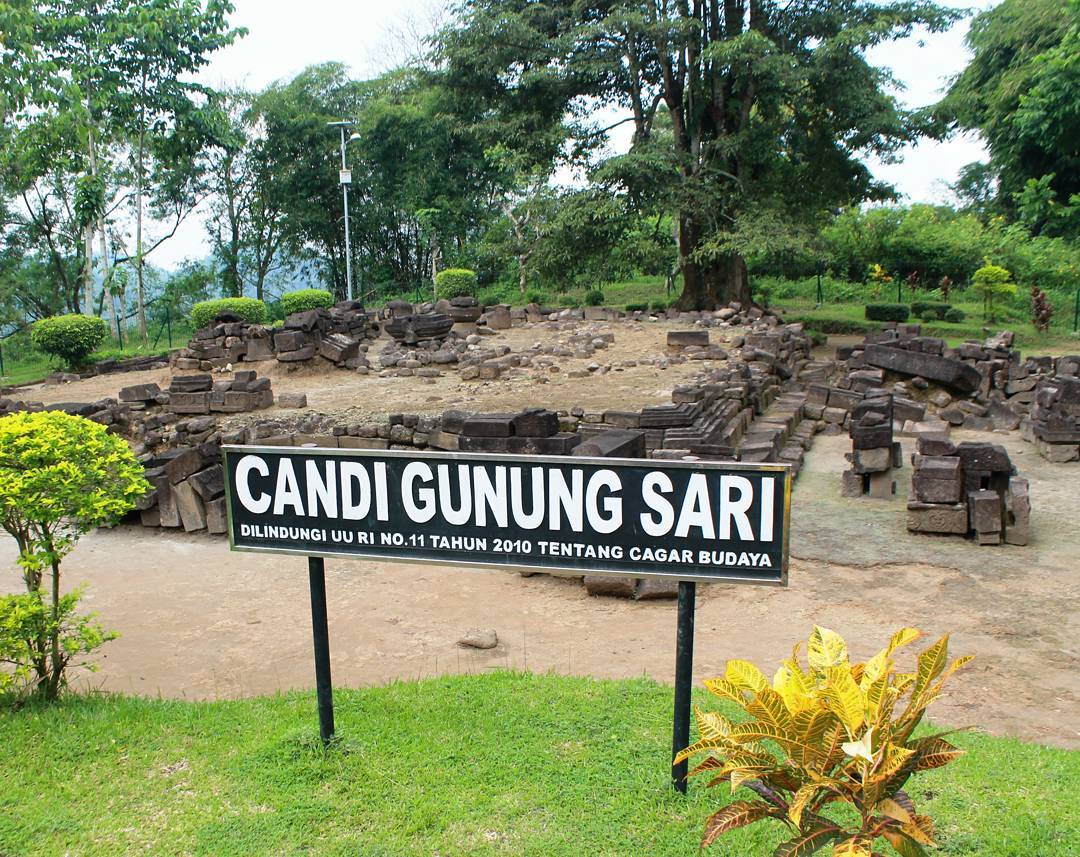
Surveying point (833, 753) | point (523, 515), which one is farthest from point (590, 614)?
point (833, 753)

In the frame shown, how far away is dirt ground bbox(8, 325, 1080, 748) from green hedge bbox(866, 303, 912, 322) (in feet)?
56.0

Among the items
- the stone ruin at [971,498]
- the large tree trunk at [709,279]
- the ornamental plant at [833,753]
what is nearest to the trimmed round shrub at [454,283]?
the large tree trunk at [709,279]

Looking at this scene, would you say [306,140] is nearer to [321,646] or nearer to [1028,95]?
[1028,95]

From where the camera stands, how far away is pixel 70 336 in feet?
69.2

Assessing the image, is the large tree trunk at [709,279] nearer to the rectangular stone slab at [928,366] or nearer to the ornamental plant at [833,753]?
the rectangular stone slab at [928,366]

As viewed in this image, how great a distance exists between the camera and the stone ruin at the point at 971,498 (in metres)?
7.74

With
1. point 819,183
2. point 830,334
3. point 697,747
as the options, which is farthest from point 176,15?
point 697,747

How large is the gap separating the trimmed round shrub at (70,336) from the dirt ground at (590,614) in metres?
14.0

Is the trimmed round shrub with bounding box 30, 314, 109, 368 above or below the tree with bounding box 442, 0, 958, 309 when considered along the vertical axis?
below

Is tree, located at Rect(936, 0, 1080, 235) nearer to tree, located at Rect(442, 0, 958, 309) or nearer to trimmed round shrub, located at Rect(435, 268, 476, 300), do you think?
tree, located at Rect(442, 0, 958, 309)

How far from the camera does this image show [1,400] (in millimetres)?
16906

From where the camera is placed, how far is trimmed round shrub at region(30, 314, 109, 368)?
20969mm

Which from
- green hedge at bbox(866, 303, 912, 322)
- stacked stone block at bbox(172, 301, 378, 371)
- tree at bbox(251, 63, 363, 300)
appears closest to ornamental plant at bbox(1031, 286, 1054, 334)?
green hedge at bbox(866, 303, 912, 322)

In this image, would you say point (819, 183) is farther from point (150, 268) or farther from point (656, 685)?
point (150, 268)
